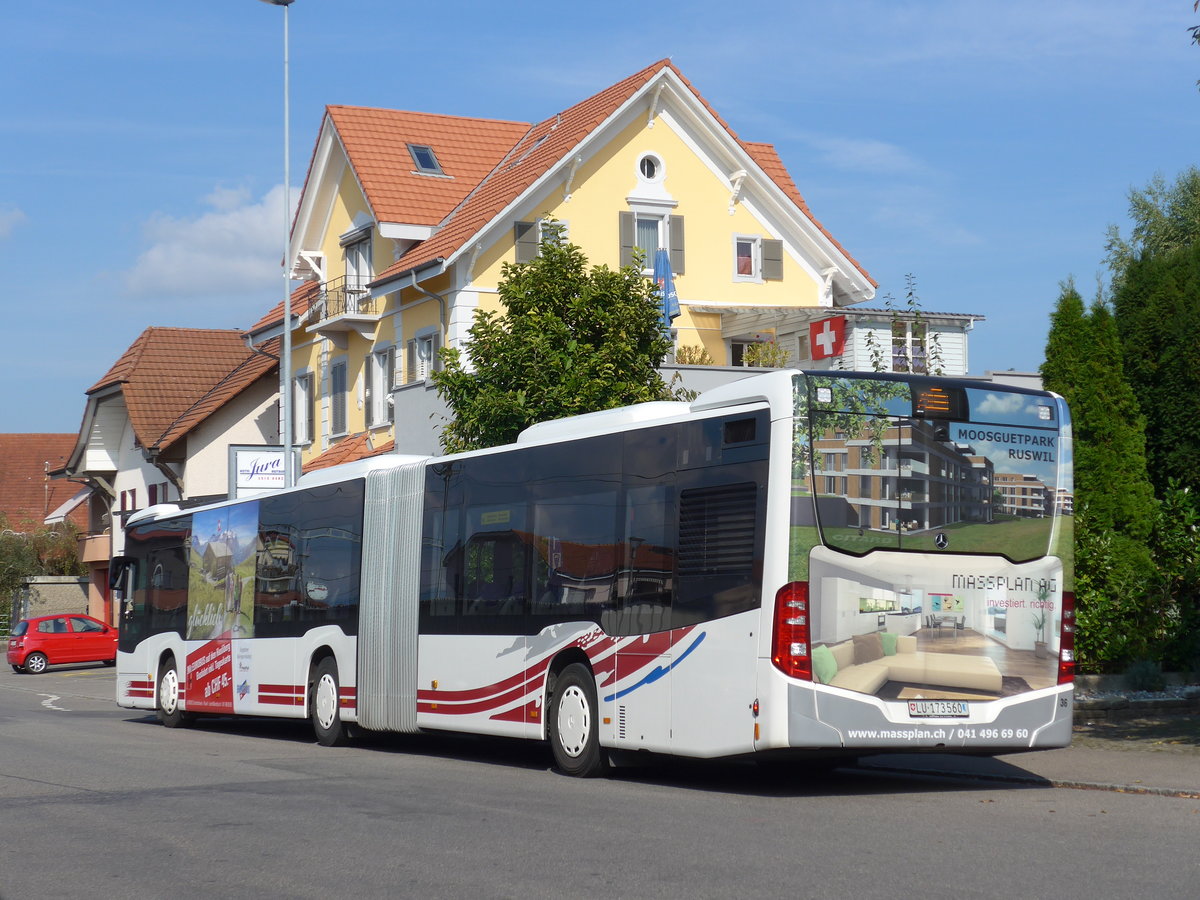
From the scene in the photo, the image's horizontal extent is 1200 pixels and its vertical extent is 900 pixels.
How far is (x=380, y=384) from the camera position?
Result: 4059 centimetres

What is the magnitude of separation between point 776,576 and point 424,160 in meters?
31.7

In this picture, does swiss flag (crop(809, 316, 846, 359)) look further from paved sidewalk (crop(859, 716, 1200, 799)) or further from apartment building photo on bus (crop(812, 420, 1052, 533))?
apartment building photo on bus (crop(812, 420, 1052, 533))

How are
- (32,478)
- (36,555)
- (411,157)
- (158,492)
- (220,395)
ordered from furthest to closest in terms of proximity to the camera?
(32,478), (36,555), (158,492), (220,395), (411,157)

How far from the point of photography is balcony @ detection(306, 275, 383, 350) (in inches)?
1599

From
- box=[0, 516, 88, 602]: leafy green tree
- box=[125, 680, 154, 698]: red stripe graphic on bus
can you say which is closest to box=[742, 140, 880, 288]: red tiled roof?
box=[125, 680, 154, 698]: red stripe graphic on bus

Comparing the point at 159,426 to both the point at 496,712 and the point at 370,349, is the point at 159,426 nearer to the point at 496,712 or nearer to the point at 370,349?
the point at 370,349

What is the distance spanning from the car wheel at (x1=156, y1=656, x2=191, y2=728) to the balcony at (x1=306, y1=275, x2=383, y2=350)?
632 inches

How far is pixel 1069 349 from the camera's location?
20.1 meters

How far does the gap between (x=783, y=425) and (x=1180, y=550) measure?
1009cm

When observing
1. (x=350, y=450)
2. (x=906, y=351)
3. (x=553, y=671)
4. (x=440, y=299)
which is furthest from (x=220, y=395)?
(x=553, y=671)

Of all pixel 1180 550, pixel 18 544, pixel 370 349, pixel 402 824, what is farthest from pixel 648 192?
pixel 18 544

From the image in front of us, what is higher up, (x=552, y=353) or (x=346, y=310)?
(x=346, y=310)

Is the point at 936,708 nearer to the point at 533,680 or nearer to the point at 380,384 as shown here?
the point at 533,680

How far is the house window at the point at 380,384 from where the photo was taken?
131 feet
